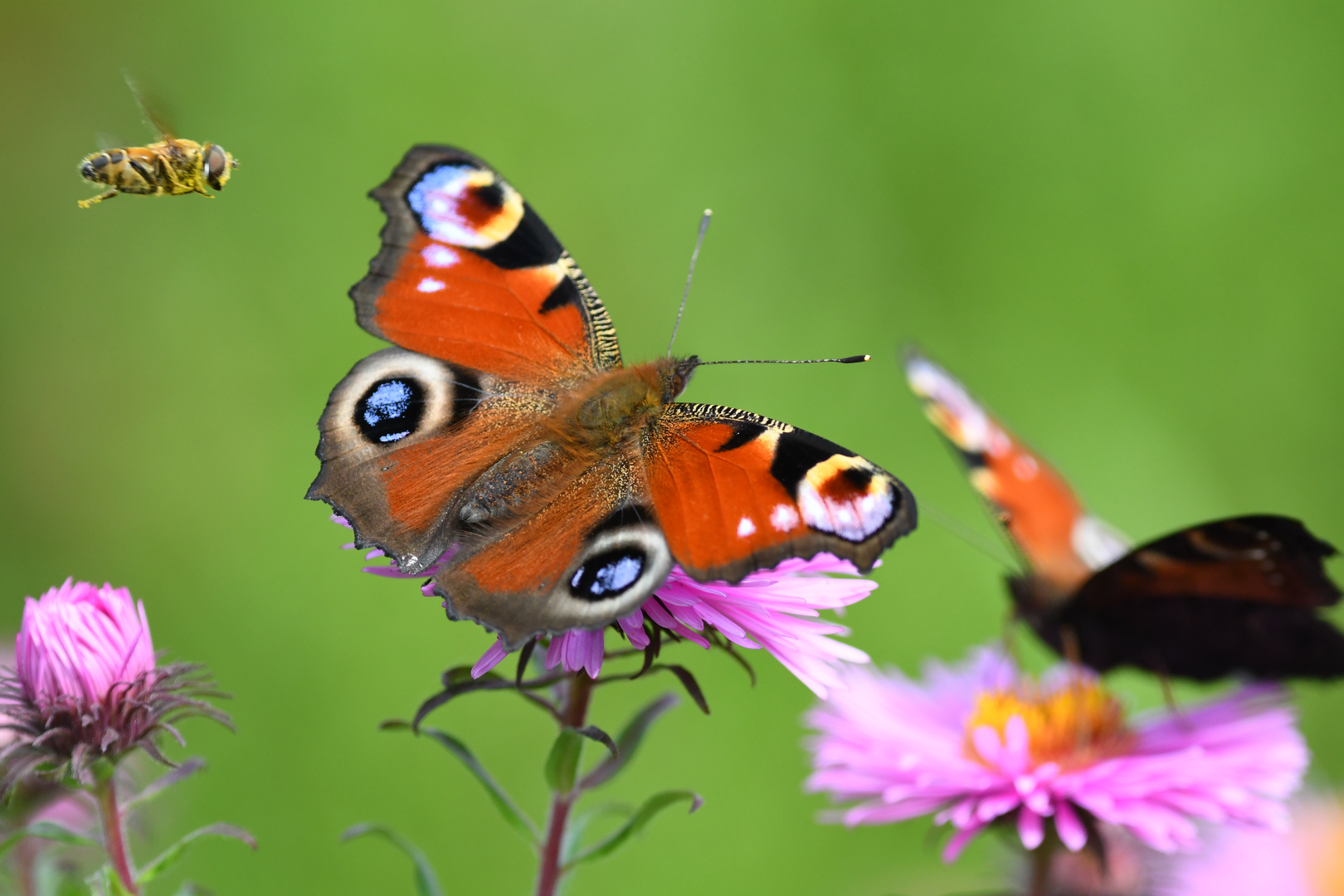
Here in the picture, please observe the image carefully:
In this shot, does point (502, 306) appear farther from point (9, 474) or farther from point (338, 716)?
point (9, 474)

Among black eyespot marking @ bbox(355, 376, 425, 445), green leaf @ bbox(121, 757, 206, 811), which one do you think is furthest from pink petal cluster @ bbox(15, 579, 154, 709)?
black eyespot marking @ bbox(355, 376, 425, 445)

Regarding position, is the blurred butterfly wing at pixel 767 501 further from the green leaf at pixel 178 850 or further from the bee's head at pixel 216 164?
the bee's head at pixel 216 164

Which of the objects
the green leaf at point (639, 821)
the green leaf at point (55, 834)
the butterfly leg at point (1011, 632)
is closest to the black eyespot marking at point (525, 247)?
the green leaf at point (639, 821)

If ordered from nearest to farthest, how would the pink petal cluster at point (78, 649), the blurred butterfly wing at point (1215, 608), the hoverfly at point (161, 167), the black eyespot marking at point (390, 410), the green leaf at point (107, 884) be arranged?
1. the green leaf at point (107, 884)
2. the pink petal cluster at point (78, 649)
3. the black eyespot marking at point (390, 410)
4. the hoverfly at point (161, 167)
5. the blurred butterfly wing at point (1215, 608)

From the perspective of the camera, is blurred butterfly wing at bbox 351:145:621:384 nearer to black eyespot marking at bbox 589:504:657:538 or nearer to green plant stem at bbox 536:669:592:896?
black eyespot marking at bbox 589:504:657:538

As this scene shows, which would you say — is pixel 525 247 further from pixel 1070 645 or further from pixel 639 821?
pixel 1070 645
